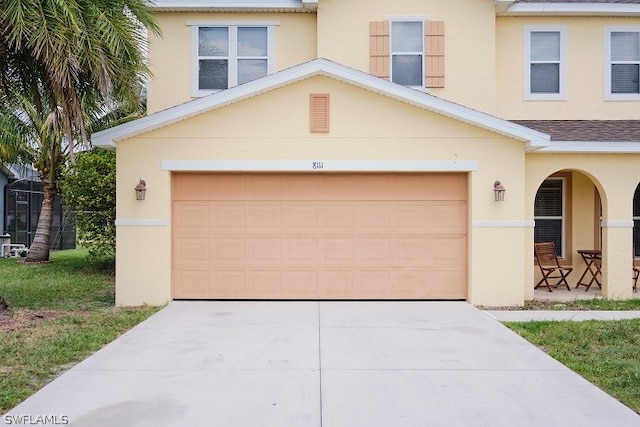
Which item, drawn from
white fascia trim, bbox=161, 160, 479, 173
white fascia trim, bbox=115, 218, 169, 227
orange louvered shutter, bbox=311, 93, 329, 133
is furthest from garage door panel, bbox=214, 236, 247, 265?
orange louvered shutter, bbox=311, 93, 329, 133

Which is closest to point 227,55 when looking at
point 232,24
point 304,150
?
point 232,24

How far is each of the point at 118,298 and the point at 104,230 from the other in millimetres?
5247

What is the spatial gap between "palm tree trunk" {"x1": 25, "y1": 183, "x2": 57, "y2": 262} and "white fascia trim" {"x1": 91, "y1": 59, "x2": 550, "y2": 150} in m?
9.51

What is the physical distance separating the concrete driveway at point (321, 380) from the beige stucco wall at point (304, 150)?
73.1 inches

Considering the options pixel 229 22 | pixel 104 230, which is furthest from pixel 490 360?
pixel 104 230

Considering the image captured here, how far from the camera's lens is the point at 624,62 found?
1366 cm

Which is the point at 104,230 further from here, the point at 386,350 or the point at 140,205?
the point at 386,350

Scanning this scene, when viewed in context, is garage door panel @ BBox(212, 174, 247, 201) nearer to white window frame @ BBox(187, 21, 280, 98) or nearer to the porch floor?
white window frame @ BBox(187, 21, 280, 98)

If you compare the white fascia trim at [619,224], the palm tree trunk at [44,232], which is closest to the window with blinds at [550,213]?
the white fascia trim at [619,224]

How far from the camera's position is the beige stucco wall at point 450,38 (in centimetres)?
1314

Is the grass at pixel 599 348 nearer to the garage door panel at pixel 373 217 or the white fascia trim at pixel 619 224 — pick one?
the white fascia trim at pixel 619 224

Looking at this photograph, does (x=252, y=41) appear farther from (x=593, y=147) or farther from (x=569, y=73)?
(x=593, y=147)

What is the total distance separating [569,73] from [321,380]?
1047cm

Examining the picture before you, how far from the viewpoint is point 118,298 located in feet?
36.3
